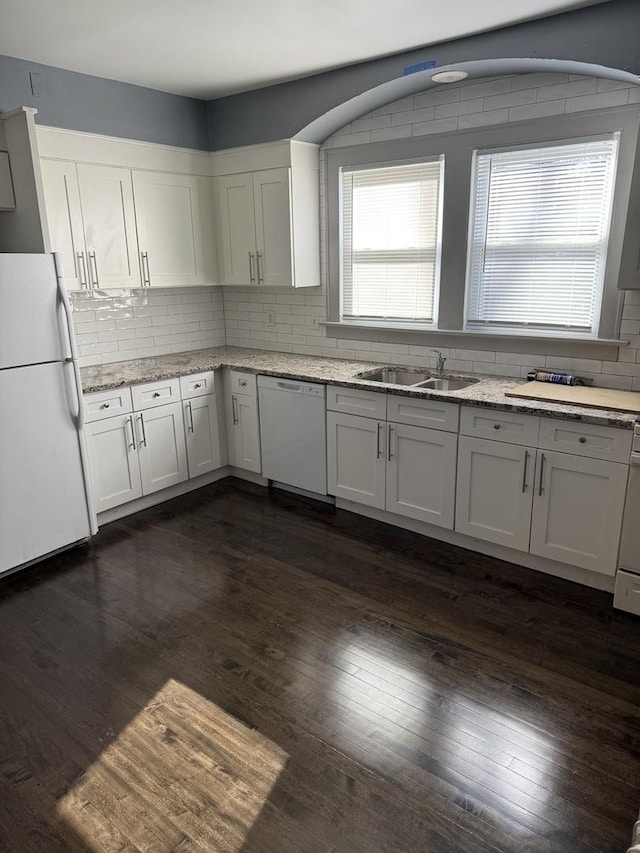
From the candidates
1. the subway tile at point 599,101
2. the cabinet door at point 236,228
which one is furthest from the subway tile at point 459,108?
the cabinet door at point 236,228

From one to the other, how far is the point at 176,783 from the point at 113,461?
7.31ft

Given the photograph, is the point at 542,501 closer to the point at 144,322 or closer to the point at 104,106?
the point at 144,322

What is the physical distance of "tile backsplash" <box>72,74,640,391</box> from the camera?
10.5 feet

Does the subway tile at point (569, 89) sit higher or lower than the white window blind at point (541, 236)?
higher

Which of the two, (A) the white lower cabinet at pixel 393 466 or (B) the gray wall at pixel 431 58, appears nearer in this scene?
(B) the gray wall at pixel 431 58

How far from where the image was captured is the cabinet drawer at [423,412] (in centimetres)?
330

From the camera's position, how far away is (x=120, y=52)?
3369 mm

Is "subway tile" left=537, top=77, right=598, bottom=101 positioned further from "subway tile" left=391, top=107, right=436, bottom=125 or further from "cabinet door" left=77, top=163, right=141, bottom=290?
"cabinet door" left=77, top=163, right=141, bottom=290

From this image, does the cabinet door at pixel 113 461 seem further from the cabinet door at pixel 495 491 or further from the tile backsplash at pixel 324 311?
the cabinet door at pixel 495 491

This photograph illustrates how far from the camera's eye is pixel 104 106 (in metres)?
3.88

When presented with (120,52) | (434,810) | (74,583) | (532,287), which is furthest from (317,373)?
(434,810)

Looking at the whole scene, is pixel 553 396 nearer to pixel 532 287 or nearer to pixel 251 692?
pixel 532 287

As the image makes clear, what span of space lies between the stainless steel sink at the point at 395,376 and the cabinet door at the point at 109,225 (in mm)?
1761

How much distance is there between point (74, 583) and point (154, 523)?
0.78 m
